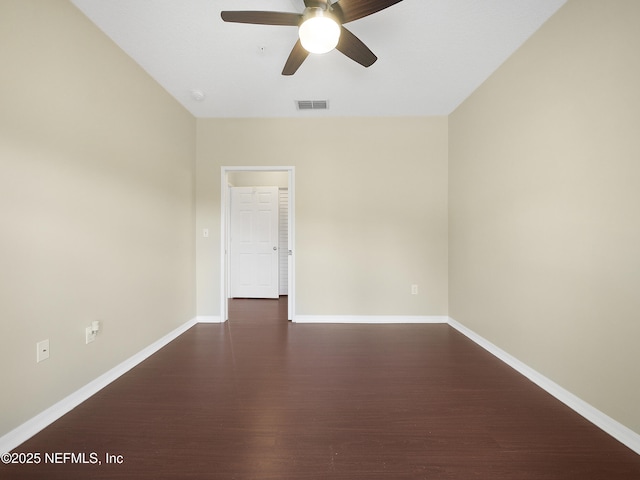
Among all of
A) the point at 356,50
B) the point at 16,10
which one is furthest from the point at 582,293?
the point at 16,10

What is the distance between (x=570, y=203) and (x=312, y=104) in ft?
8.41

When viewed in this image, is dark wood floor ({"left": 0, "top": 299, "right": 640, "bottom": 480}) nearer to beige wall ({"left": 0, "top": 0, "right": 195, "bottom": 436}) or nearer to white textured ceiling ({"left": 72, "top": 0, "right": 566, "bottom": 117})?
beige wall ({"left": 0, "top": 0, "right": 195, "bottom": 436})

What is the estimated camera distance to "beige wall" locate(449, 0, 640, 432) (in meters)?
1.39

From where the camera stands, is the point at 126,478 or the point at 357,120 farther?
the point at 357,120

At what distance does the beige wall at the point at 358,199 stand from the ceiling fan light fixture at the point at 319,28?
1826mm

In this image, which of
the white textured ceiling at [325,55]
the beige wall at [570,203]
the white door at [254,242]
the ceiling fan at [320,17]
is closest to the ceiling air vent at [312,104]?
the white textured ceiling at [325,55]

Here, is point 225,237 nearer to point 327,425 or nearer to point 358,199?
point 358,199

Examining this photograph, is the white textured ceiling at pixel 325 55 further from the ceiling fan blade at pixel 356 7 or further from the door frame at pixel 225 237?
the door frame at pixel 225 237

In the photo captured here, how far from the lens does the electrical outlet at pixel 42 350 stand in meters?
1.48

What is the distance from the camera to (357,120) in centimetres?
332

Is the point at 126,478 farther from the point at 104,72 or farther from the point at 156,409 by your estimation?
the point at 104,72

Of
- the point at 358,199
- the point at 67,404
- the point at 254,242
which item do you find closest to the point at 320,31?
the point at 358,199

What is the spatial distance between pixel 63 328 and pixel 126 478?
1028 mm

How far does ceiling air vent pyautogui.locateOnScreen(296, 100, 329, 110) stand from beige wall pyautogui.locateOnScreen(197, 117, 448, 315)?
0.25 meters
